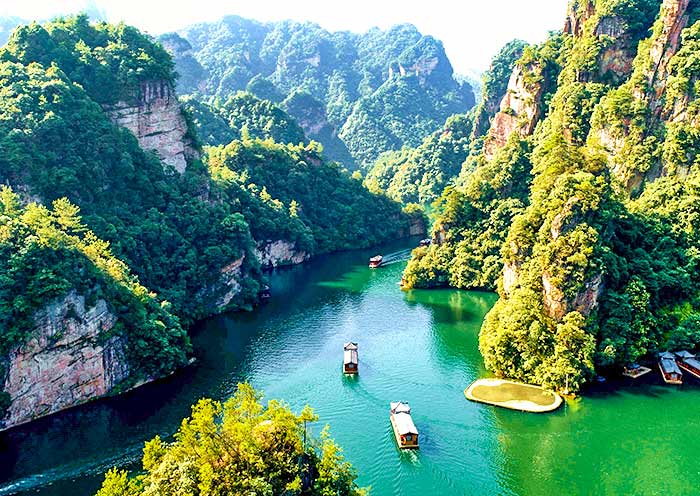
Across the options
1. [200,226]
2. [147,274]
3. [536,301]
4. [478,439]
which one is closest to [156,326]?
[147,274]

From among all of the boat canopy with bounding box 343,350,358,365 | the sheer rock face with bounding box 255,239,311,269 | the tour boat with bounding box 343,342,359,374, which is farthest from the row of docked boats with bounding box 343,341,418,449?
the sheer rock face with bounding box 255,239,311,269

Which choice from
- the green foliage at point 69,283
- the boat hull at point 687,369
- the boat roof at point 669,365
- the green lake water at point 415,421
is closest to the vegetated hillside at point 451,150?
the green lake water at point 415,421

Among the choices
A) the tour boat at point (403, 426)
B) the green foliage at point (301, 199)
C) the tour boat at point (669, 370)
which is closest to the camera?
the tour boat at point (403, 426)

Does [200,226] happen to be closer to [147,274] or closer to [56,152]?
[147,274]

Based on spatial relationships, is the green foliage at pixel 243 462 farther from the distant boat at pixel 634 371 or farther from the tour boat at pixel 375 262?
the tour boat at pixel 375 262

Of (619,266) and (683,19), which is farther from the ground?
(683,19)

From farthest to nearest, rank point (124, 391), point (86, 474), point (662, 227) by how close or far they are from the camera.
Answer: point (662, 227) < point (124, 391) < point (86, 474)
